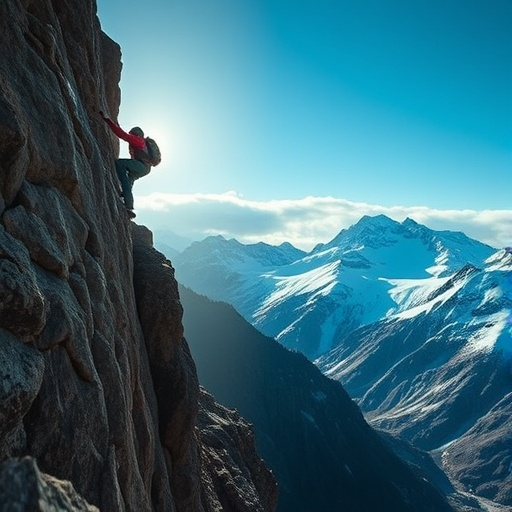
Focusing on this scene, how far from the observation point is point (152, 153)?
2300 cm

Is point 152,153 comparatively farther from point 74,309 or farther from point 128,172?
point 74,309

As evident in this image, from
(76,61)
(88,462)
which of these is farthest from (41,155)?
(76,61)

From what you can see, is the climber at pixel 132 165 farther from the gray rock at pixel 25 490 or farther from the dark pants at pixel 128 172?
the gray rock at pixel 25 490

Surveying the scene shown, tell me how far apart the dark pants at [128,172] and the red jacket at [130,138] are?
49 cm

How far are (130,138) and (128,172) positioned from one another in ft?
6.45

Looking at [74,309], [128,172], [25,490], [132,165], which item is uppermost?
[132,165]

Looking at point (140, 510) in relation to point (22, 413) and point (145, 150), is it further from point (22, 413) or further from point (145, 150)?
point (145, 150)

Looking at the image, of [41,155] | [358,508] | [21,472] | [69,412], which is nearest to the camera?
[21,472]

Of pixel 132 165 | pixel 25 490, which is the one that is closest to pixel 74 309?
pixel 25 490

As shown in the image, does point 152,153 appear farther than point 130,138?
Yes

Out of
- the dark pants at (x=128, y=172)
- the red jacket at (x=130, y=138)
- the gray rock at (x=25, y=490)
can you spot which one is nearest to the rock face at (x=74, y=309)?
the gray rock at (x=25, y=490)

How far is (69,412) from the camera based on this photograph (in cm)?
1067

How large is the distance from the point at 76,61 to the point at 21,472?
18398 mm

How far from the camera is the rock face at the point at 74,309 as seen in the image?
9.39 meters
